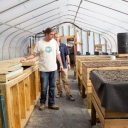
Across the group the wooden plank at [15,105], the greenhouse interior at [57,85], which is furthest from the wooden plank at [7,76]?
the wooden plank at [15,105]

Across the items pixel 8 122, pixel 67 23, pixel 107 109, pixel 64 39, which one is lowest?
pixel 8 122

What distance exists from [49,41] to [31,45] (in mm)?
9635

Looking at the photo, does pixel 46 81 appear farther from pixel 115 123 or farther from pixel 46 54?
pixel 115 123

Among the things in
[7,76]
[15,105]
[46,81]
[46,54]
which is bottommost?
[15,105]

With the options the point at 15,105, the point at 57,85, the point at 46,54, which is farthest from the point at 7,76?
the point at 57,85

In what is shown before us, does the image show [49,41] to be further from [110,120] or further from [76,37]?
[76,37]

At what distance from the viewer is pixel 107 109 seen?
6.39 feet

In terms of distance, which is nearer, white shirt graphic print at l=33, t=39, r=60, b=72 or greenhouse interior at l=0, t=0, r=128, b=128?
greenhouse interior at l=0, t=0, r=128, b=128

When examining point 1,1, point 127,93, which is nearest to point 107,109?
point 127,93

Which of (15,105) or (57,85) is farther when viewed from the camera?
(57,85)

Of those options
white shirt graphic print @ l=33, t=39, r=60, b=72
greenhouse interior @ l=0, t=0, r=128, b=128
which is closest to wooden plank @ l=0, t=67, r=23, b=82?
greenhouse interior @ l=0, t=0, r=128, b=128

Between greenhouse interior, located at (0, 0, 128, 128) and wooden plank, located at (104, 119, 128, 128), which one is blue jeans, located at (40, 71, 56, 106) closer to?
greenhouse interior, located at (0, 0, 128, 128)

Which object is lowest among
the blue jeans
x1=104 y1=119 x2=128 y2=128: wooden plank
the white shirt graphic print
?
x1=104 y1=119 x2=128 y2=128: wooden plank

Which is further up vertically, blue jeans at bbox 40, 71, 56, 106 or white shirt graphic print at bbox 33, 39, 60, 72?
white shirt graphic print at bbox 33, 39, 60, 72
